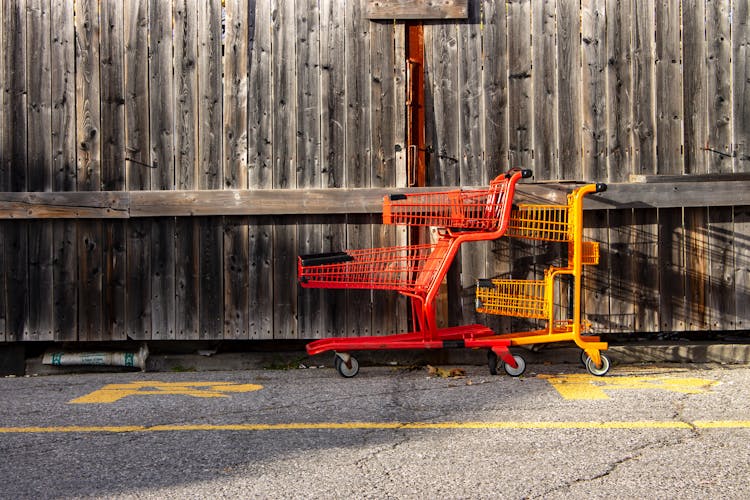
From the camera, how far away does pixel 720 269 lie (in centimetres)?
711

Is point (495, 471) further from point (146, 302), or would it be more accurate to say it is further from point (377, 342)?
point (146, 302)

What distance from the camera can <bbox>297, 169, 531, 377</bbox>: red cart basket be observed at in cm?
641

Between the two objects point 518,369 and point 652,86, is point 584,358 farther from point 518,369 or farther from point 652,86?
point 652,86

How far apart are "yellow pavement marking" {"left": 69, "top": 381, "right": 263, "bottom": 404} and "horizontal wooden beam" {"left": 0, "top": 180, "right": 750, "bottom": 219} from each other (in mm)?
1351

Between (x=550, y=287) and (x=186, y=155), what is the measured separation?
3.02 metres

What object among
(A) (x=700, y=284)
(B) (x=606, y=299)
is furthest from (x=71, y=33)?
(A) (x=700, y=284)

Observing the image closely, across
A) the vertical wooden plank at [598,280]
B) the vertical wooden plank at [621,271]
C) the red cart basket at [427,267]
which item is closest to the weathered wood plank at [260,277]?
the red cart basket at [427,267]

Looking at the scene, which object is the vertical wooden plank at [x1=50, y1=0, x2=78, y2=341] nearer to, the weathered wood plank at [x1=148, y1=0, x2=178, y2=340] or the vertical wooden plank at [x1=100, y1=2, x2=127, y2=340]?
the vertical wooden plank at [x1=100, y1=2, x2=127, y2=340]

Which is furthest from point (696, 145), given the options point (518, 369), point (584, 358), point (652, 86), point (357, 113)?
point (357, 113)

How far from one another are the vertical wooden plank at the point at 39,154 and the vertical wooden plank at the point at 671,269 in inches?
192

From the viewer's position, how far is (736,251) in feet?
23.3

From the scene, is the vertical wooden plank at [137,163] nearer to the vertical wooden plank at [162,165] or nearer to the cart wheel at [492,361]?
the vertical wooden plank at [162,165]

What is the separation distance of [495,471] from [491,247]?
3.25m

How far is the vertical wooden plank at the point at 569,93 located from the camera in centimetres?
707
